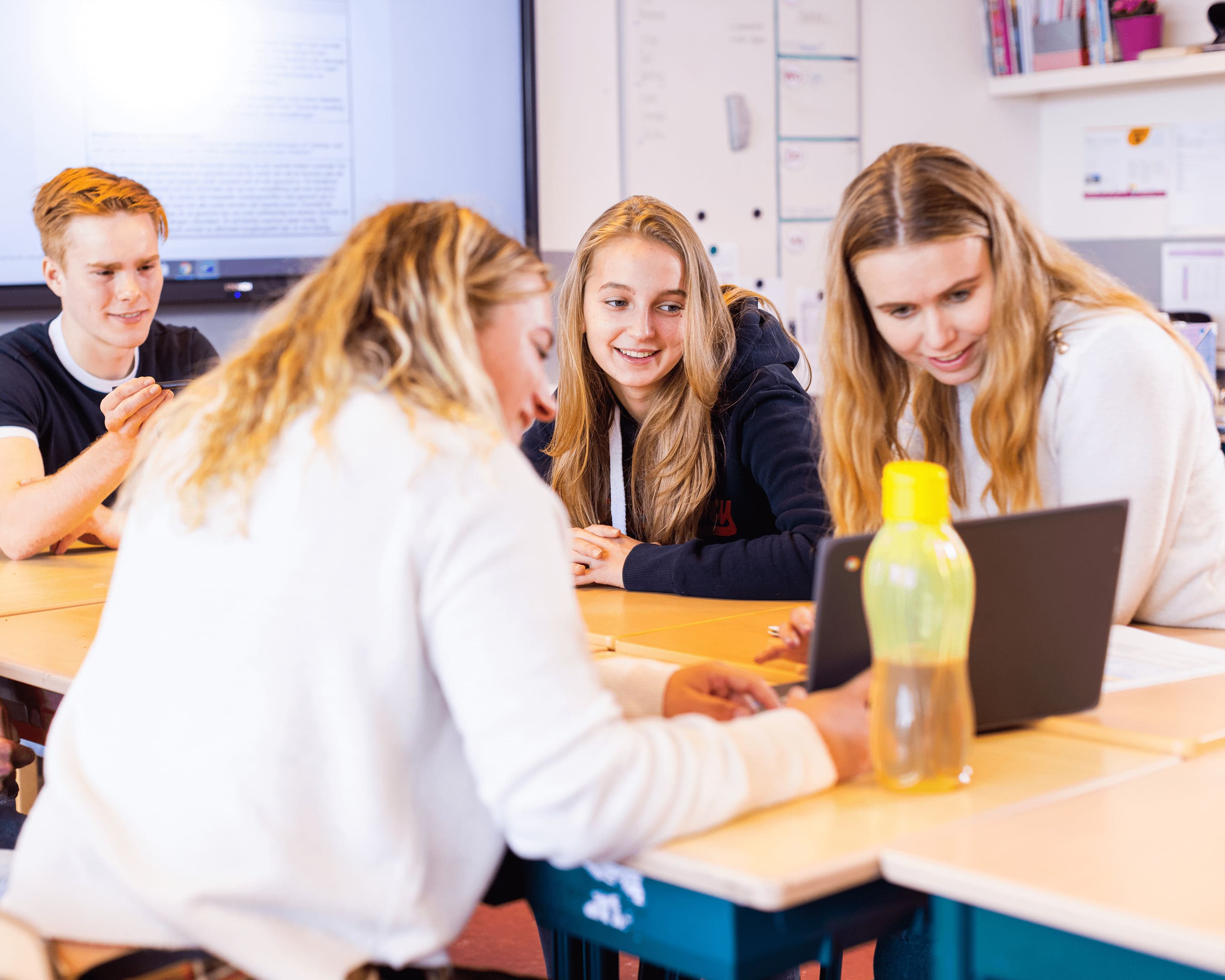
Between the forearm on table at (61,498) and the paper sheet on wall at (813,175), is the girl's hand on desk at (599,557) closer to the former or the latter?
the forearm on table at (61,498)

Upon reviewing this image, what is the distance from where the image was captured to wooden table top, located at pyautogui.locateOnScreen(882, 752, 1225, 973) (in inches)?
33.8

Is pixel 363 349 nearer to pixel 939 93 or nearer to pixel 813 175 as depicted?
pixel 813 175

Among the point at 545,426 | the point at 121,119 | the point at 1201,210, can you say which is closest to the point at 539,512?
the point at 545,426

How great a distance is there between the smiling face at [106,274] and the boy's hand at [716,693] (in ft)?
→ 5.28

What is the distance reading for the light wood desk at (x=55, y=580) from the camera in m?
2.00

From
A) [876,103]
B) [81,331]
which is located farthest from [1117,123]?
[81,331]

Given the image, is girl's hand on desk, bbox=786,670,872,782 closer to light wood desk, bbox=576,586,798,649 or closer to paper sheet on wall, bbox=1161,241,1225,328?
light wood desk, bbox=576,586,798,649

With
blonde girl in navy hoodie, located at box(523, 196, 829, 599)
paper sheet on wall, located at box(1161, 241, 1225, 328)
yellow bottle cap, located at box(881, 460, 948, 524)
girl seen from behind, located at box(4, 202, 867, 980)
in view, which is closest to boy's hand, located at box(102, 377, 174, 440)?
blonde girl in navy hoodie, located at box(523, 196, 829, 599)

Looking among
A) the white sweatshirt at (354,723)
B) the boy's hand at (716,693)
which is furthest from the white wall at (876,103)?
the white sweatshirt at (354,723)

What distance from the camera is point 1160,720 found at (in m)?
1.27

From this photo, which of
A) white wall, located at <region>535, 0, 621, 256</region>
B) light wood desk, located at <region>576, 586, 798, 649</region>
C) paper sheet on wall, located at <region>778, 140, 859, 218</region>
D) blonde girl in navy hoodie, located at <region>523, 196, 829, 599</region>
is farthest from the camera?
paper sheet on wall, located at <region>778, 140, 859, 218</region>

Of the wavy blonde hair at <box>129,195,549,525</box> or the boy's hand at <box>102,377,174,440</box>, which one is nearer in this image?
the wavy blonde hair at <box>129,195,549,525</box>

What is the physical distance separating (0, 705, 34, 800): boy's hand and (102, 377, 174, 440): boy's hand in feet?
1.71

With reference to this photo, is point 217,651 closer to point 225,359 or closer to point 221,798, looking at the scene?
point 221,798
